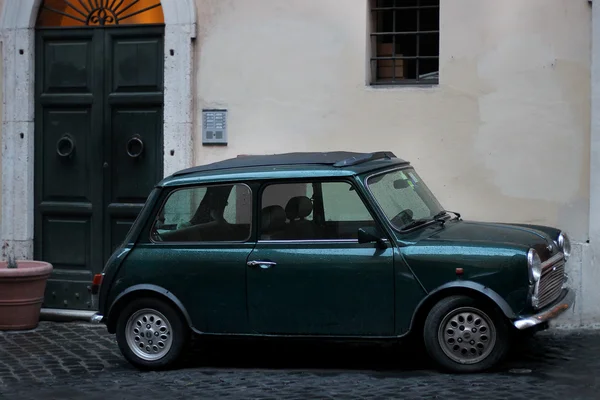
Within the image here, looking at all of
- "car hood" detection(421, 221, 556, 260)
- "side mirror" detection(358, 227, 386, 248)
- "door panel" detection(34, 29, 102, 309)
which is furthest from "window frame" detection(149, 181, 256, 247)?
"door panel" detection(34, 29, 102, 309)

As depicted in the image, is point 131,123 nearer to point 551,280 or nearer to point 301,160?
point 301,160

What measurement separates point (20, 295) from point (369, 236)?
437 centimetres

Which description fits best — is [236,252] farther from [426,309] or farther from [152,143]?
[152,143]

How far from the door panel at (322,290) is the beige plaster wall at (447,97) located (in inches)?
104

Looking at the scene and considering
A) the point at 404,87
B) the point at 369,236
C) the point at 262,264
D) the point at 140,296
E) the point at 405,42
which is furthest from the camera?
the point at 405,42

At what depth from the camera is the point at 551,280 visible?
332 inches

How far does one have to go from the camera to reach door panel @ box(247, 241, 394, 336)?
826 centimetres

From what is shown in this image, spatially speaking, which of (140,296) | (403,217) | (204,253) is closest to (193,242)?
(204,253)

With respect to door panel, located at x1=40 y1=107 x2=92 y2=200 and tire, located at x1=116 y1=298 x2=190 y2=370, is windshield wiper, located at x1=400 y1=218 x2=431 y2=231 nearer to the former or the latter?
tire, located at x1=116 y1=298 x2=190 y2=370

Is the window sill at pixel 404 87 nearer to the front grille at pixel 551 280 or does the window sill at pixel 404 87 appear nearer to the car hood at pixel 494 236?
the car hood at pixel 494 236

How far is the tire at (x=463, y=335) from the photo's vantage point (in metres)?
8.05

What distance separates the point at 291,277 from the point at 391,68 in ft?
11.2

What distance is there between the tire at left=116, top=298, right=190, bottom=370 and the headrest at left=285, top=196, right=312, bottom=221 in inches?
45.8

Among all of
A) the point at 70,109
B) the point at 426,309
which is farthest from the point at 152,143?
the point at 426,309
